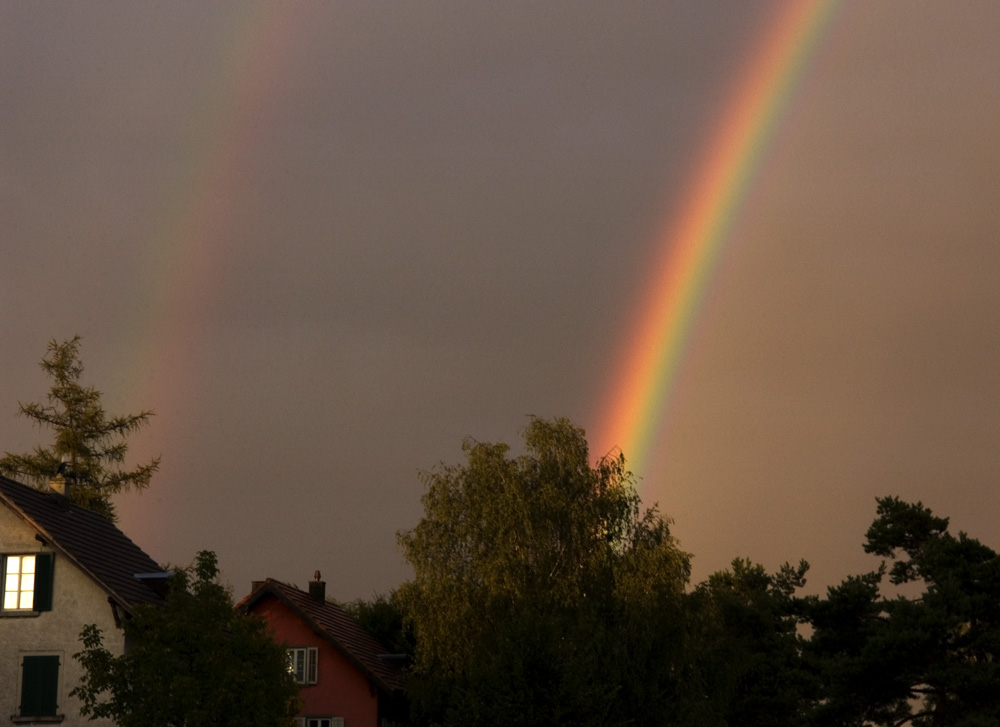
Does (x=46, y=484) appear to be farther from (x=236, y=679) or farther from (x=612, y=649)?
(x=236, y=679)

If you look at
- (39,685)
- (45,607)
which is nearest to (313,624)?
(45,607)

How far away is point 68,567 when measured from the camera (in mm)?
38344

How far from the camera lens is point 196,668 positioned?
29672 millimetres

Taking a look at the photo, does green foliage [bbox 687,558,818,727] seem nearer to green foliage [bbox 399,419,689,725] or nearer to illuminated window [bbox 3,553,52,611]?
green foliage [bbox 399,419,689,725]

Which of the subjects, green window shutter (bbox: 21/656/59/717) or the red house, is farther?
the red house

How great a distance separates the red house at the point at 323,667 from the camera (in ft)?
173

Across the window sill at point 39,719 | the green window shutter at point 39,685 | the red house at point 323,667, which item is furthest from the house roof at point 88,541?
the red house at point 323,667

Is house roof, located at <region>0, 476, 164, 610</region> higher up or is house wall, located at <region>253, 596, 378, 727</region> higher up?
house roof, located at <region>0, 476, 164, 610</region>

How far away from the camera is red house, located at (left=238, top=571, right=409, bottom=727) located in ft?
173

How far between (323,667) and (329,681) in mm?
599

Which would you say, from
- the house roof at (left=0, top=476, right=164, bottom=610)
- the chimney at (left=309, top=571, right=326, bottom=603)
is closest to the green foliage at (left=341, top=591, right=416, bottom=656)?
the chimney at (left=309, top=571, right=326, bottom=603)

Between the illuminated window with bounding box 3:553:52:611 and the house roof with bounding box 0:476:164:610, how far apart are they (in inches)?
34.6

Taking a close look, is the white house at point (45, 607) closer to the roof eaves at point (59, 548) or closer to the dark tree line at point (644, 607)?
the roof eaves at point (59, 548)

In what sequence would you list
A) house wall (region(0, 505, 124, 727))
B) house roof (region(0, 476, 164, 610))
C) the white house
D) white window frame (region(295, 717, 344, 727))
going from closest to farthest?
the white house → house roof (region(0, 476, 164, 610)) → house wall (region(0, 505, 124, 727)) → white window frame (region(295, 717, 344, 727))
